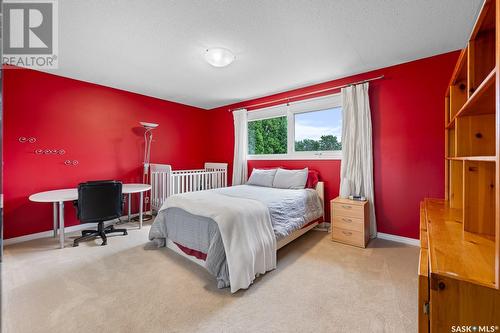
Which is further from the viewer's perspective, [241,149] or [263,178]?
[241,149]

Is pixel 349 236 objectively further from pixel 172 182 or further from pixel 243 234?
pixel 172 182

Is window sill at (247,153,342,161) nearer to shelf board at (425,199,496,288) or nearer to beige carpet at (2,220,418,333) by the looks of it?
beige carpet at (2,220,418,333)

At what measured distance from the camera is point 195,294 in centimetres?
183

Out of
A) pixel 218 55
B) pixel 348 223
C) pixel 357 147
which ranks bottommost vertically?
pixel 348 223

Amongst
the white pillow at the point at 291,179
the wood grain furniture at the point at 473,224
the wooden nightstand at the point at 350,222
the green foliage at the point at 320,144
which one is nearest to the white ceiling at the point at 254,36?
the wood grain furniture at the point at 473,224

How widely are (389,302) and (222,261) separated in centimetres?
136

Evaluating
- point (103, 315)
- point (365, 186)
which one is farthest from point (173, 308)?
point (365, 186)

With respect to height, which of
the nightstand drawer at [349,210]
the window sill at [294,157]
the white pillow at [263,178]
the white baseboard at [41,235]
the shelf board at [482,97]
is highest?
the shelf board at [482,97]

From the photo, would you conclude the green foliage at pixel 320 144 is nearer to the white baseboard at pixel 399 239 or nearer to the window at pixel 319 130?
the window at pixel 319 130

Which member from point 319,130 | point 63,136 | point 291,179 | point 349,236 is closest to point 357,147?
point 319,130

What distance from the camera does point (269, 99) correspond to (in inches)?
165

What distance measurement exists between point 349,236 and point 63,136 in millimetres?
4246

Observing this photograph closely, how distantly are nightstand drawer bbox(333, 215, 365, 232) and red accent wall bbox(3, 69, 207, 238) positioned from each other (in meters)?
3.44

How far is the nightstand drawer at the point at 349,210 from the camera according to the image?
2702mm
